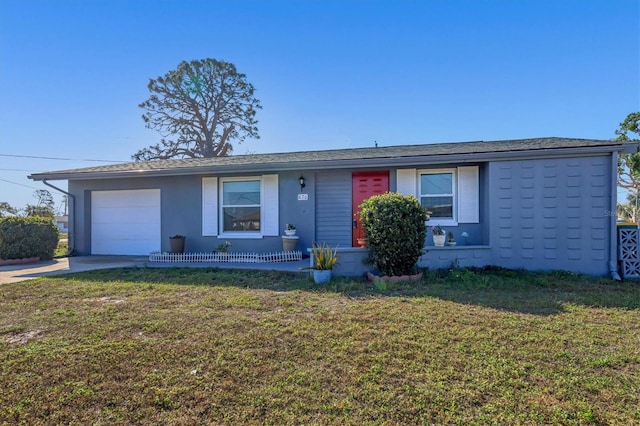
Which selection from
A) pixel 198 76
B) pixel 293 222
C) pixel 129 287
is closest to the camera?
pixel 129 287

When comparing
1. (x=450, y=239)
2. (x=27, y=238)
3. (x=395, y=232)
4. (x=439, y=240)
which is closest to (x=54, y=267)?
(x=27, y=238)

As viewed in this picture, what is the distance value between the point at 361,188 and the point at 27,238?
9246 millimetres

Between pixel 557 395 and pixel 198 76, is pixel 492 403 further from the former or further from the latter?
pixel 198 76

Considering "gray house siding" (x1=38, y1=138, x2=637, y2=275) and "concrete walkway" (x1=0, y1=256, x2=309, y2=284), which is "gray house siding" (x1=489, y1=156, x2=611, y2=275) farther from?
"concrete walkway" (x1=0, y1=256, x2=309, y2=284)

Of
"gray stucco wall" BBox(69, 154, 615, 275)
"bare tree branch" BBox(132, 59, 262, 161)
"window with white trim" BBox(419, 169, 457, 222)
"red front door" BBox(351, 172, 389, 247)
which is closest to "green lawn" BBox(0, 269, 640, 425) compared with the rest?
"gray stucco wall" BBox(69, 154, 615, 275)

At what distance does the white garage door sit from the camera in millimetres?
9758

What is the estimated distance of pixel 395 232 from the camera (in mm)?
5684

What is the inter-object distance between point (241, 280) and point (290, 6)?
849cm

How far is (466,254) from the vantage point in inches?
264

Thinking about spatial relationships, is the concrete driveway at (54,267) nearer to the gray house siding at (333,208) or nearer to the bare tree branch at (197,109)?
the gray house siding at (333,208)

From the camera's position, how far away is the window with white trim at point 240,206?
8953mm

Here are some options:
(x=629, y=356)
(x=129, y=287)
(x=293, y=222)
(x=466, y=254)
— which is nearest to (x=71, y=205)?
(x=129, y=287)

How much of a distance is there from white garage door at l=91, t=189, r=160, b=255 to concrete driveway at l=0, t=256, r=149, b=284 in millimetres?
658

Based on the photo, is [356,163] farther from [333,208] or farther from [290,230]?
[290,230]
